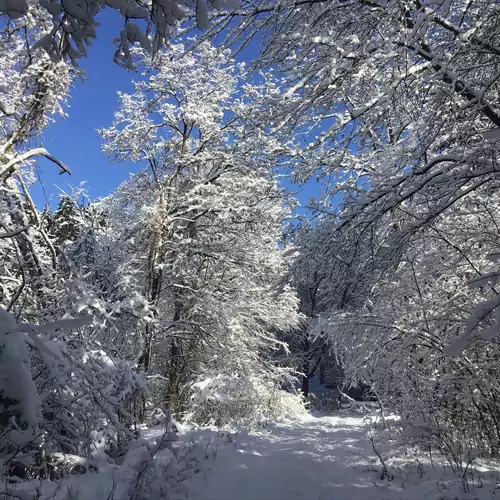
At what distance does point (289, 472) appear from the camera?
16.5 feet

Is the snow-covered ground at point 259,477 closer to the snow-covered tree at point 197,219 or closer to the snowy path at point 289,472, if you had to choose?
the snowy path at point 289,472

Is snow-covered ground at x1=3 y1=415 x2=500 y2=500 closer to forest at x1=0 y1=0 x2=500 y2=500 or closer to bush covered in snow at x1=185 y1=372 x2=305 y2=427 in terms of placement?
forest at x1=0 y1=0 x2=500 y2=500

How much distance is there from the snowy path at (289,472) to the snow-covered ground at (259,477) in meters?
0.01

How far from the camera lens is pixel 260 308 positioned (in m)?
11.4

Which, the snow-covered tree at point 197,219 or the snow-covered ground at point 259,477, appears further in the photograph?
the snow-covered tree at point 197,219

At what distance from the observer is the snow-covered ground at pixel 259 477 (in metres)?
3.60

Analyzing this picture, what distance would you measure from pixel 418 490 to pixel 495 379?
6.14ft

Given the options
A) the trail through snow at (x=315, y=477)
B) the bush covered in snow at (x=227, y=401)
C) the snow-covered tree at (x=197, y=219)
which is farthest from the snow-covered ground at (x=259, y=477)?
the snow-covered tree at (x=197, y=219)

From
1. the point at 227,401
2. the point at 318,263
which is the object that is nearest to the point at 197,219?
the point at 227,401

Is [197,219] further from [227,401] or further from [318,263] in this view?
[318,263]

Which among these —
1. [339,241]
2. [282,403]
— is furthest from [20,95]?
[282,403]

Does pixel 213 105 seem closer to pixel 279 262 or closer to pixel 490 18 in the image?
pixel 279 262

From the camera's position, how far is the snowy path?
4.15 metres

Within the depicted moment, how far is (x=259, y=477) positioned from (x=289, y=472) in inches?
19.6
